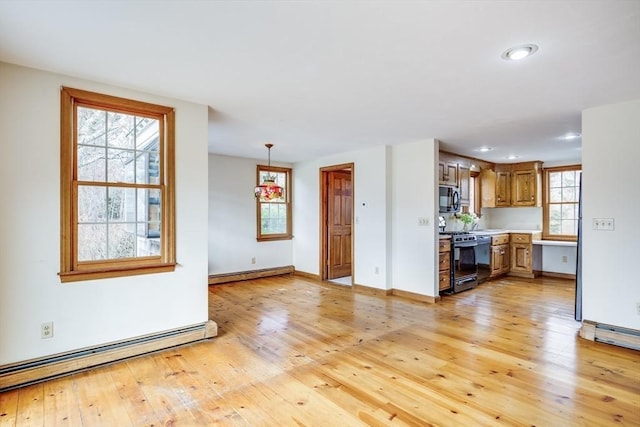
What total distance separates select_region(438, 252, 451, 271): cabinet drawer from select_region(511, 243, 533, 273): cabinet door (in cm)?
239

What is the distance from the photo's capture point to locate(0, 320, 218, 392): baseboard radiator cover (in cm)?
243

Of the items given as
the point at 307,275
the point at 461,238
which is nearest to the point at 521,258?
the point at 461,238

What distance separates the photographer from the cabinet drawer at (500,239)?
6.13 m

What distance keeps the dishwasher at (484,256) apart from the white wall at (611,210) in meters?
2.39

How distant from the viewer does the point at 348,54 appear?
2.25 meters

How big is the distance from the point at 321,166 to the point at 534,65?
4221 mm

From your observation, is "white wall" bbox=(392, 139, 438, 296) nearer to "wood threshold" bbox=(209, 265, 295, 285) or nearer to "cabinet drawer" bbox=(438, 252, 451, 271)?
"cabinet drawer" bbox=(438, 252, 451, 271)

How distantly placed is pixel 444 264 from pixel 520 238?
254 cm

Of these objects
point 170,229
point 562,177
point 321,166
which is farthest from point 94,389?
point 562,177

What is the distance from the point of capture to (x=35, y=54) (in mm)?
2287

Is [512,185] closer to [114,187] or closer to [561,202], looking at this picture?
[561,202]

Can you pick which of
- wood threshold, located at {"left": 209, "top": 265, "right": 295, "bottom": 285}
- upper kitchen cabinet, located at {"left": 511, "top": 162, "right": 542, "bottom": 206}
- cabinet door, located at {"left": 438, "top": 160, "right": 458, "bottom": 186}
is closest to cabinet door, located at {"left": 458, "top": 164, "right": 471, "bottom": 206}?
cabinet door, located at {"left": 438, "top": 160, "right": 458, "bottom": 186}

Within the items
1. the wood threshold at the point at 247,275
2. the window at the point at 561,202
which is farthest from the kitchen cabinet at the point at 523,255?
the wood threshold at the point at 247,275

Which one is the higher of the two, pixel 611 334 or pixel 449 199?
pixel 449 199
